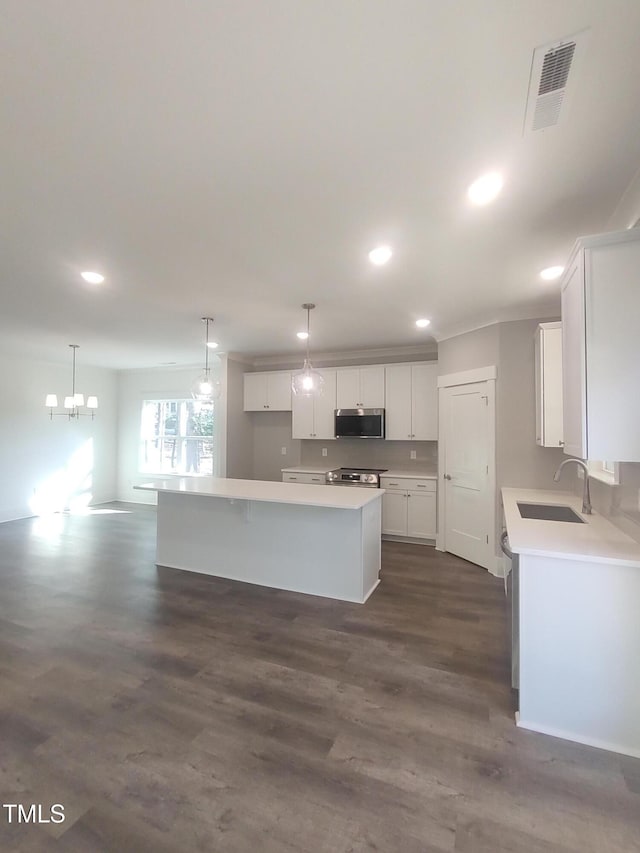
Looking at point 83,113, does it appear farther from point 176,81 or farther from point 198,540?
point 198,540

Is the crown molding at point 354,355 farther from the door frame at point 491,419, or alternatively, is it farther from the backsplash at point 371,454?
the backsplash at point 371,454

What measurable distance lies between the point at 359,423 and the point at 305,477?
3.66 feet

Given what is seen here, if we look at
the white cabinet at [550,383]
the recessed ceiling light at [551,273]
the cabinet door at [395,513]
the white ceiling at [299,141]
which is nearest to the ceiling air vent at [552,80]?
the white ceiling at [299,141]

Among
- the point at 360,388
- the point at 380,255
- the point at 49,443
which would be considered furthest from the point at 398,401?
the point at 49,443

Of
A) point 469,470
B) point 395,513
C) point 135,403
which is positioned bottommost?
point 395,513

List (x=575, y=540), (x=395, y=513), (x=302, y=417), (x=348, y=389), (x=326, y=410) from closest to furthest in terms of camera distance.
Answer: (x=575, y=540)
(x=395, y=513)
(x=348, y=389)
(x=326, y=410)
(x=302, y=417)

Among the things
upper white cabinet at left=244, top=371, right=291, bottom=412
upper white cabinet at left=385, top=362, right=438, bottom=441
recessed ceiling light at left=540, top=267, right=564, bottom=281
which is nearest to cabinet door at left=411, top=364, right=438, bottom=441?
upper white cabinet at left=385, top=362, right=438, bottom=441

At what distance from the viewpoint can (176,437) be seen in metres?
7.53

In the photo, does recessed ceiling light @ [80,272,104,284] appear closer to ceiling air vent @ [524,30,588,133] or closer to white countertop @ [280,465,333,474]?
ceiling air vent @ [524,30,588,133]

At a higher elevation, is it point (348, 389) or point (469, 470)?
point (348, 389)

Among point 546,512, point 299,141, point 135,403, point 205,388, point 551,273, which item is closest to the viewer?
point 299,141

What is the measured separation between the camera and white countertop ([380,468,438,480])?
16.4ft

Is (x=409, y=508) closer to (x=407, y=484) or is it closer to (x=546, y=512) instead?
(x=407, y=484)

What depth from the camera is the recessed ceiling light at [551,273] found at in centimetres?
290
